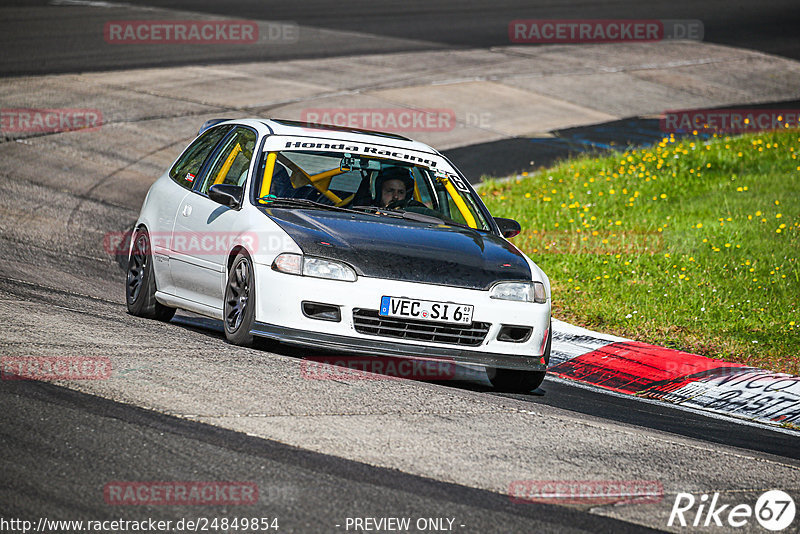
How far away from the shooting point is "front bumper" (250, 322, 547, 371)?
6641 mm

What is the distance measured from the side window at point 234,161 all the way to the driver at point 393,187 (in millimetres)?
931

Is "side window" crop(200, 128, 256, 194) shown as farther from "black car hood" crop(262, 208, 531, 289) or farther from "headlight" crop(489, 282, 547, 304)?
"headlight" crop(489, 282, 547, 304)

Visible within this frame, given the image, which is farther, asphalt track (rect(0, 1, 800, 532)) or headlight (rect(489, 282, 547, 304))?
headlight (rect(489, 282, 547, 304))

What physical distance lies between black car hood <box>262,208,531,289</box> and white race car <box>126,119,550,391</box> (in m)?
0.01

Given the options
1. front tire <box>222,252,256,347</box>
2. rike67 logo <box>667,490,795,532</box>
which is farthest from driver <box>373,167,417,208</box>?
rike67 logo <box>667,490,795,532</box>

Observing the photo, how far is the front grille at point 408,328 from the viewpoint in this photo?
6.67m

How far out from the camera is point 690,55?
92.0ft

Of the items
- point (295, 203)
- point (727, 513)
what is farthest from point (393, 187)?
point (727, 513)

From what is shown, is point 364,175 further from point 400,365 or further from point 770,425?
point 770,425

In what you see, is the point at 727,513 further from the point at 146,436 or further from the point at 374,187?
the point at 374,187

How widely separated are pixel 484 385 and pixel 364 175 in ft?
5.68

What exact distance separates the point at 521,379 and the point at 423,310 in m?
1.03

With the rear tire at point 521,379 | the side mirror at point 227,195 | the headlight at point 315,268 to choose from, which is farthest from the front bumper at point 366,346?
the side mirror at point 227,195

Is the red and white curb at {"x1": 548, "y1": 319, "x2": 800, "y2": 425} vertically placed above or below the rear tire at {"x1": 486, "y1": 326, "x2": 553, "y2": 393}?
below
